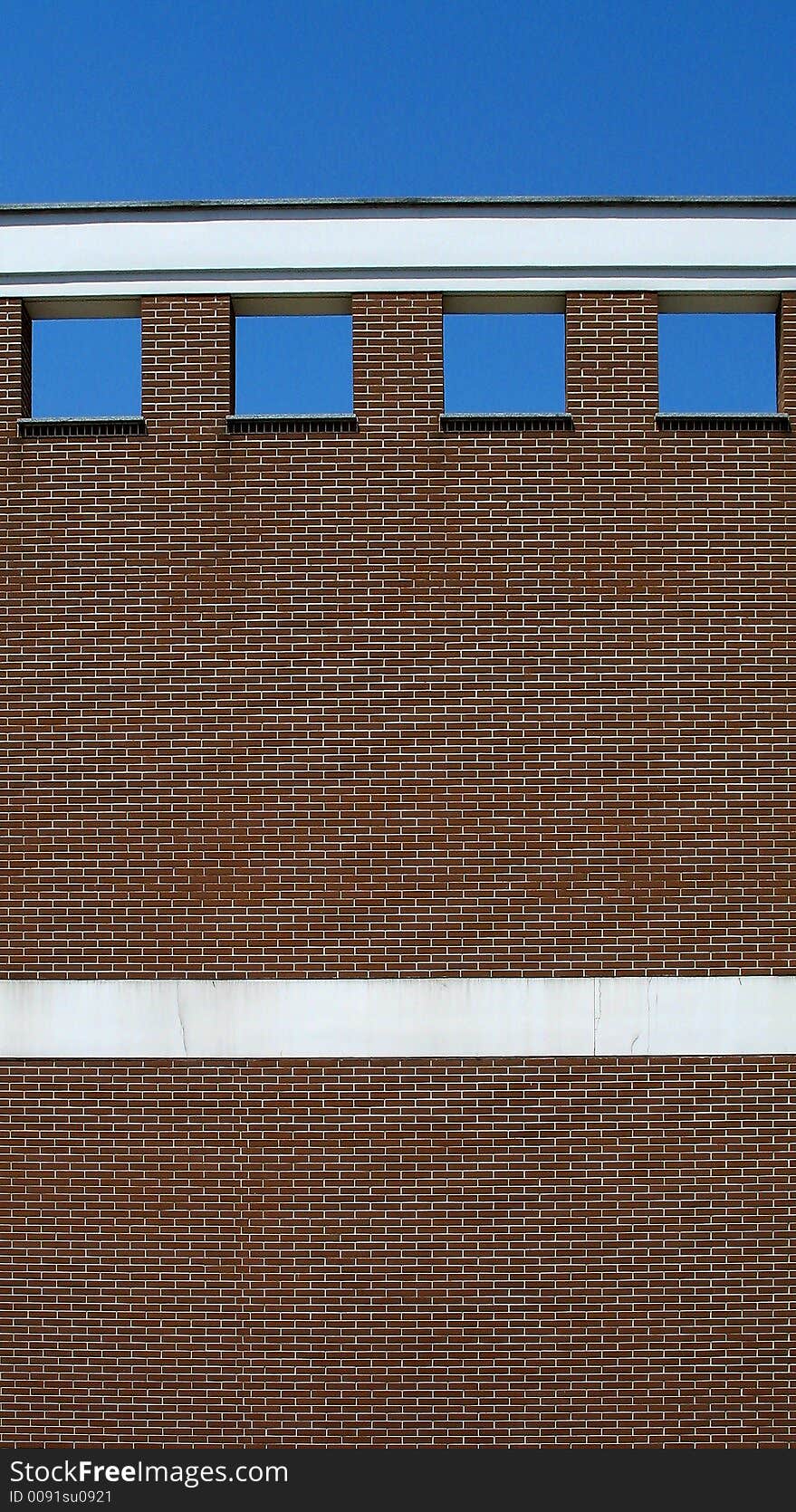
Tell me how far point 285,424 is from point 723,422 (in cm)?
299

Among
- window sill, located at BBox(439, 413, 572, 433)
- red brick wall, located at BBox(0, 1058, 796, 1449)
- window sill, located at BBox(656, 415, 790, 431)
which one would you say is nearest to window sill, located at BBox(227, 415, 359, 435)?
window sill, located at BBox(439, 413, 572, 433)

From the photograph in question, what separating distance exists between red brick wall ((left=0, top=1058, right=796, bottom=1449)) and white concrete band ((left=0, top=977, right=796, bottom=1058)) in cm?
13

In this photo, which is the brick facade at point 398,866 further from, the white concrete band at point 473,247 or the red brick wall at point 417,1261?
the white concrete band at point 473,247

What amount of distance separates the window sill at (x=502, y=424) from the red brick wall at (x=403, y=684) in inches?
3.6

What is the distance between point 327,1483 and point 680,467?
706 centimetres

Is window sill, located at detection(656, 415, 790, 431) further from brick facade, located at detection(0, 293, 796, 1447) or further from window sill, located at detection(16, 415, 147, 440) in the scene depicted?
window sill, located at detection(16, 415, 147, 440)

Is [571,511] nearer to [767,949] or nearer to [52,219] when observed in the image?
[767,949]

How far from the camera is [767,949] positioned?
7.93m

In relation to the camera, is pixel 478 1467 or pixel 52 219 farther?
pixel 52 219

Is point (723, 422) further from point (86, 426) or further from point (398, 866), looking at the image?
point (86, 426)

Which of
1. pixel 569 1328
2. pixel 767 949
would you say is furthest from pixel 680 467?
pixel 569 1328

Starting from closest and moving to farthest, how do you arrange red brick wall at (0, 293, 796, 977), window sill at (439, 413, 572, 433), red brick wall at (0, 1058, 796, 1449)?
1. red brick wall at (0, 1058, 796, 1449)
2. red brick wall at (0, 293, 796, 977)
3. window sill at (439, 413, 572, 433)

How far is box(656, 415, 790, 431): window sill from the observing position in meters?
8.11

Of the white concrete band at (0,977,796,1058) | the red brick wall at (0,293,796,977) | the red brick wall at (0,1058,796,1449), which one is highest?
the red brick wall at (0,293,796,977)
